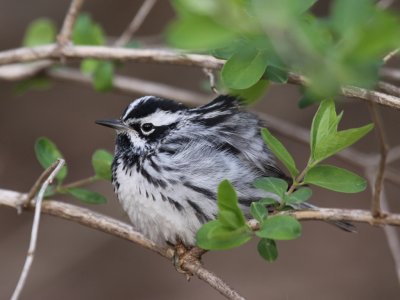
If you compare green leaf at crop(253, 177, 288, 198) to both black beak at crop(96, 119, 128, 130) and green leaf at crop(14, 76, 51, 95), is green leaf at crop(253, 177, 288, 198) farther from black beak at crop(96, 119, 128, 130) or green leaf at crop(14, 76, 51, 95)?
green leaf at crop(14, 76, 51, 95)

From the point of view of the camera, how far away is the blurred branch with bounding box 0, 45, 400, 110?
3.40 m

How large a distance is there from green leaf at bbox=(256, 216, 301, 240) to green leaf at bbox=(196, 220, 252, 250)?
0.05 metres

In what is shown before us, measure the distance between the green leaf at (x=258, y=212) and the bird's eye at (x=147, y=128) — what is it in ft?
4.79

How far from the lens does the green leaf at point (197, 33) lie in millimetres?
1991

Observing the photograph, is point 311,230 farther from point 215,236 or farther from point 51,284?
point 215,236

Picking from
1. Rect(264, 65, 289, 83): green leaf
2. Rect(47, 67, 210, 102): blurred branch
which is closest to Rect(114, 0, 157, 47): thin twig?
Rect(47, 67, 210, 102): blurred branch

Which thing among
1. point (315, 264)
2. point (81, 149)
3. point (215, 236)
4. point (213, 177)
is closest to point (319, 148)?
point (215, 236)

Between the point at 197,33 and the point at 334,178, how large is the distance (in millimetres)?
1261

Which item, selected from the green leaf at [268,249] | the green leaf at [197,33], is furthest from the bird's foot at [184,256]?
the green leaf at [197,33]

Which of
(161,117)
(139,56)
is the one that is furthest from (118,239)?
(139,56)

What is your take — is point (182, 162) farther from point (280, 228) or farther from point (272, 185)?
point (280, 228)

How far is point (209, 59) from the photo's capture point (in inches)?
158

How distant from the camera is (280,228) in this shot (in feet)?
9.37

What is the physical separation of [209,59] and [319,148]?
1.16 meters
